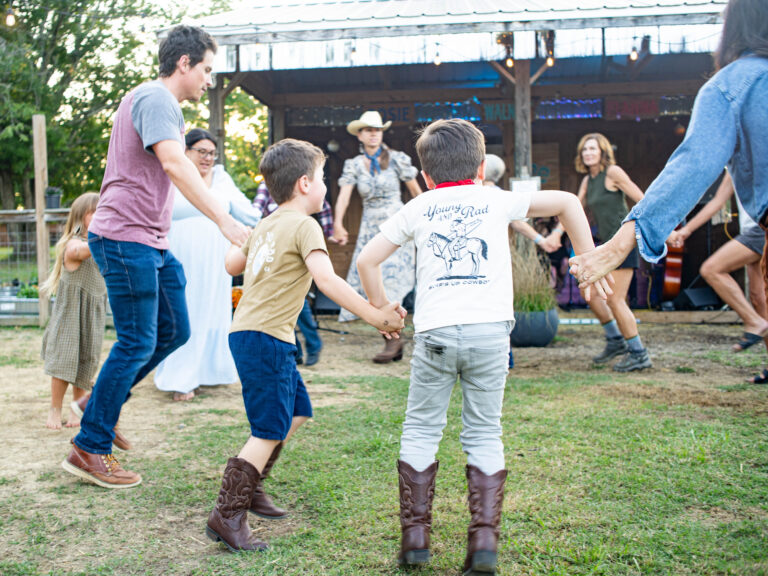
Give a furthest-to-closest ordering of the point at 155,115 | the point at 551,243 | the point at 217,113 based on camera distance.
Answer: the point at 217,113 < the point at 551,243 < the point at 155,115

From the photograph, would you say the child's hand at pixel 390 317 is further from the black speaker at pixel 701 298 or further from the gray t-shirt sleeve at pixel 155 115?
the black speaker at pixel 701 298

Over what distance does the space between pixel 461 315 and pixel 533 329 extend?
4913 mm

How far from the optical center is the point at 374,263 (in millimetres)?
2426

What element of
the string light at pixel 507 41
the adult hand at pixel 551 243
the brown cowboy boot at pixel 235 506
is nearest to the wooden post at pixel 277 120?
the string light at pixel 507 41


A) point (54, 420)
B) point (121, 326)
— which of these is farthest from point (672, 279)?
point (121, 326)

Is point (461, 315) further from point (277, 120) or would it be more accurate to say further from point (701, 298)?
point (277, 120)

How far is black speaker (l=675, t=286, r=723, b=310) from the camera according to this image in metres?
9.84

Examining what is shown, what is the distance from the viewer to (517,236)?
29.9 feet

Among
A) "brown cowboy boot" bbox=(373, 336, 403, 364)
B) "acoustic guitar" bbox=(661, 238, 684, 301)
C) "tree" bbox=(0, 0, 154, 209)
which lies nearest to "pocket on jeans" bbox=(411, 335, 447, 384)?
"brown cowboy boot" bbox=(373, 336, 403, 364)

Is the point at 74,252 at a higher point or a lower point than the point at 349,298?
Result: higher

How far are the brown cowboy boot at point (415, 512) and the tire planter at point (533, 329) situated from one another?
4.79 meters

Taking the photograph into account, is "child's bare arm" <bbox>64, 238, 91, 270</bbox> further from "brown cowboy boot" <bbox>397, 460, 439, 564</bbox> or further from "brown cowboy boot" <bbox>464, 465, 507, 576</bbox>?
"brown cowboy boot" <bbox>464, 465, 507, 576</bbox>

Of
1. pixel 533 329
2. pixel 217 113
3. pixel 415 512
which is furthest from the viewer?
pixel 217 113

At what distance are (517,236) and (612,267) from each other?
→ 7.08 metres
